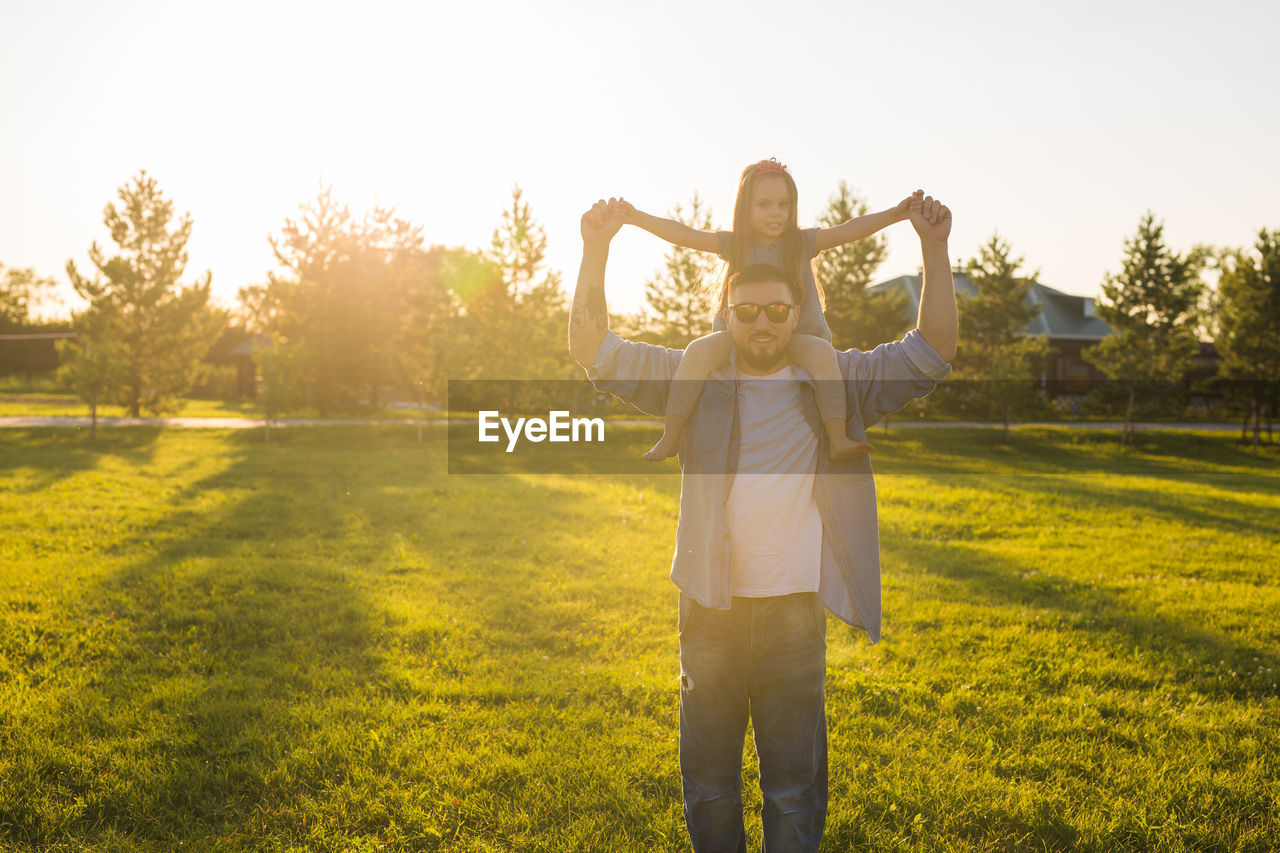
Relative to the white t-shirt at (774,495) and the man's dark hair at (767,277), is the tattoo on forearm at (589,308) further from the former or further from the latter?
the white t-shirt at (774,495)

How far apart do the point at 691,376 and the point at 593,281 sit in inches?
20.7

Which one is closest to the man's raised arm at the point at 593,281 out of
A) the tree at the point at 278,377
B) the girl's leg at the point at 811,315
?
the girl's leg at the point at 811,315

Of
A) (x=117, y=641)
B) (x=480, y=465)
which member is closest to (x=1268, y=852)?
(x=117, y=641)

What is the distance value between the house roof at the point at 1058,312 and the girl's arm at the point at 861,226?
142 ft

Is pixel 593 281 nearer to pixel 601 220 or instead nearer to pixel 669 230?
pixel 601 220

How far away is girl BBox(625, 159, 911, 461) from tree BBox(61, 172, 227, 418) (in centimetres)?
3309

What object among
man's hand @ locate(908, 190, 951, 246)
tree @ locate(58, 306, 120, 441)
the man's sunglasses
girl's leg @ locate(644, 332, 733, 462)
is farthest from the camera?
tree @ locate(58, 306, 120, 441)

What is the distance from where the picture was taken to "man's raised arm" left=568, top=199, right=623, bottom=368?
293 cm

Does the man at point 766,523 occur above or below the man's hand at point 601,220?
below

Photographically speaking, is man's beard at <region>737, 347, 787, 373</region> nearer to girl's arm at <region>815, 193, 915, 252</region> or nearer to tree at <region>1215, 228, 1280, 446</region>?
girl's arm at <region>815, 193, 915, 252</region>

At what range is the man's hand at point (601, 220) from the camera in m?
2.93

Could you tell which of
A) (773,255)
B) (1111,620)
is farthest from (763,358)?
(1111,620)

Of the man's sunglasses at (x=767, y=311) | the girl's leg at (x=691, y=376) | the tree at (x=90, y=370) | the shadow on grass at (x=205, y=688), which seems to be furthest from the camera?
the tree at (x=90, y=370)

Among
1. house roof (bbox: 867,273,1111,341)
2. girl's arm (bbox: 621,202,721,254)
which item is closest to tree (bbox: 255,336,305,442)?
girl's arm (bbox: 621,202,721,254)
